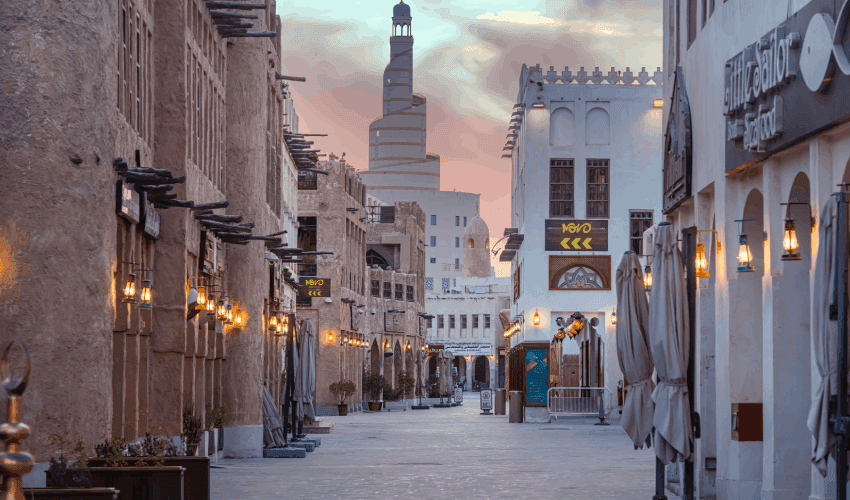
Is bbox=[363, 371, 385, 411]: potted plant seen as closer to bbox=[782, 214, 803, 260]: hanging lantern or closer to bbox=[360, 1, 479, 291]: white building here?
bbox=[782, 214, 803, 260]: hanging lantern

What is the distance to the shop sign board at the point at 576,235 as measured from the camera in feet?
152

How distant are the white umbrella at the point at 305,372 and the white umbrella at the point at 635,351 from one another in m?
13.1

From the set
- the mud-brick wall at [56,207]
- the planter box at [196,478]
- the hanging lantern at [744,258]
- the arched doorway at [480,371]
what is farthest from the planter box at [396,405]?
the hanging lantern at [744,258]

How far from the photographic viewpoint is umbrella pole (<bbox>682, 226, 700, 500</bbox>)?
14.1 metres

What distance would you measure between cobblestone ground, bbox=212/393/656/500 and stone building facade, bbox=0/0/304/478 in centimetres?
189

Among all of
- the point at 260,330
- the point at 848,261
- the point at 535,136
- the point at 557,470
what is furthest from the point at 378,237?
the point at 848,261

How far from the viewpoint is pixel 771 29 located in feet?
43.7

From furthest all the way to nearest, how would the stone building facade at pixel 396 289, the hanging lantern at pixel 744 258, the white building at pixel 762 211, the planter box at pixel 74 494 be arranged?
the stone building facade at pixel 396 289 → the hanging lantern at pixel 744 258 → the white building at pixel 762 211 → the planter box at pixel 74 494

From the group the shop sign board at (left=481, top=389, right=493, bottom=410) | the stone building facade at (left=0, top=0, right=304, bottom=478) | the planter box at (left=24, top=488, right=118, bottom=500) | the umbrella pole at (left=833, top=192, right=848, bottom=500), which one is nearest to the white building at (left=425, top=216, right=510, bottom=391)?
the shop sign board at (left=481, top=389, right=493, bottom=410)

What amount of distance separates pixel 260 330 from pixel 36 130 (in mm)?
13007

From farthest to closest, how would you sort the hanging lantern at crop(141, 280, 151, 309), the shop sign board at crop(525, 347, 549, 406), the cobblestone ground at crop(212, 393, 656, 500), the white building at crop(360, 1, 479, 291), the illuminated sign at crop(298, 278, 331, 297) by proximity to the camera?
1. the white building at crop(360, 1, 479, 291)
2. the illuminated sign at crop(298, 278, 331, 297)
3. the shop sign board at crop(525, 347, 549, 406)
4. the cobblestone ground at crop(212, 393, 656, 500)
5. the hanging lantern at crop(141, 280, 151, 309)

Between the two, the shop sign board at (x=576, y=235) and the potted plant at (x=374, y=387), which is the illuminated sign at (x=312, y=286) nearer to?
the shop sign board at (x=576, y=235)

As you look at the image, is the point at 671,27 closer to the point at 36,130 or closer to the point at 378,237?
the point at 36,130

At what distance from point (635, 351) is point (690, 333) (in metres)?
0.82
